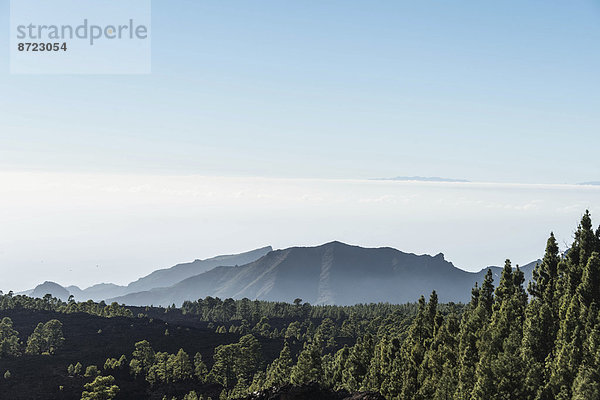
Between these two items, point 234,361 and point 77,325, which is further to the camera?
point 77,325

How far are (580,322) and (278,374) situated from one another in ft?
191

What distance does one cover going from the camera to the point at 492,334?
180 ft

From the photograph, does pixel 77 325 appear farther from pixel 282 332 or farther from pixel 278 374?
pixel 278 374

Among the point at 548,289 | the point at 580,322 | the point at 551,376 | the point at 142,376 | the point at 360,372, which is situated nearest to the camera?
the point at 551,376

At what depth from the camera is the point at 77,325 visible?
165m

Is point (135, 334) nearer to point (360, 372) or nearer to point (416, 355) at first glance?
point (360, 372)

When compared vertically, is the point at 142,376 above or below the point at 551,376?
below

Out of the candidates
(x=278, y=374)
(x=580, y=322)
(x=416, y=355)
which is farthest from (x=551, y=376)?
(x=278, y=374)

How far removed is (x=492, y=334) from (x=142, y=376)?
294 feet

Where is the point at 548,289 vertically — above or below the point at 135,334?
above

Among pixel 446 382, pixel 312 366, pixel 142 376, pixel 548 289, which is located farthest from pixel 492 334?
pixel 142 376

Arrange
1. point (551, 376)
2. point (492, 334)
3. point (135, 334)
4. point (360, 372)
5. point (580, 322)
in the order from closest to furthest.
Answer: point (551, 376) → point (580, 322) → point (492, 334) → point (360, 372) → point (135, 334)

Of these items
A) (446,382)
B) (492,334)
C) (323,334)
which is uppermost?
(492,334)

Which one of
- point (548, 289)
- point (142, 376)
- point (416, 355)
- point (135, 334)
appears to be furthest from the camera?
point (135, 334)
